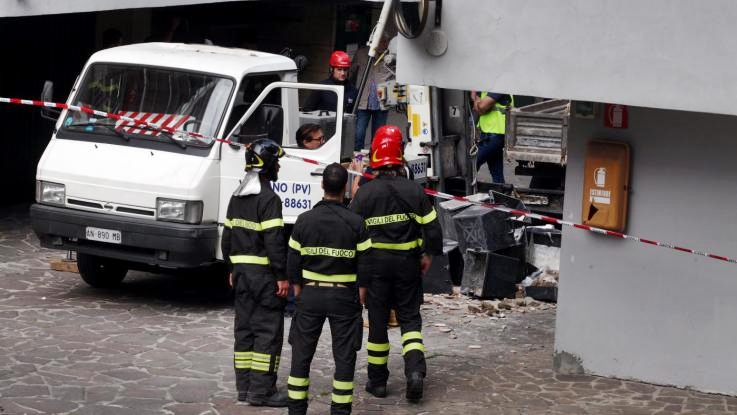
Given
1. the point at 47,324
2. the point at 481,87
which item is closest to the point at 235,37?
the point at 47,324

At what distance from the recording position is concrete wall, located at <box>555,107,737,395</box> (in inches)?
336

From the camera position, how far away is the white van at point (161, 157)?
35.0 feet

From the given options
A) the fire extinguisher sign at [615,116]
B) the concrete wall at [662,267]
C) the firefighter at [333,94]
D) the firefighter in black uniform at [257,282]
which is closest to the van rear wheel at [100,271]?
the firefighter at [333,94]

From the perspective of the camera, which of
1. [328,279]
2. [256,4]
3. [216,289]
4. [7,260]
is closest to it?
[328,279]

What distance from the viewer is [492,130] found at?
15.3 meters

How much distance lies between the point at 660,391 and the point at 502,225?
3842mm

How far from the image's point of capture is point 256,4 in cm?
1844

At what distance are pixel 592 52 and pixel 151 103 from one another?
473 centimetres

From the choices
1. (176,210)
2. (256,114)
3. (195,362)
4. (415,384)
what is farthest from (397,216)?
(256,114)

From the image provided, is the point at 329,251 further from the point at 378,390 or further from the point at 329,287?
the point at 378,390

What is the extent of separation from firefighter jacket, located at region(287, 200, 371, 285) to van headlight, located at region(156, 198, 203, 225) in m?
2.92

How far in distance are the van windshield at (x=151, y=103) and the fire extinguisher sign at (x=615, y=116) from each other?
3.82 metres

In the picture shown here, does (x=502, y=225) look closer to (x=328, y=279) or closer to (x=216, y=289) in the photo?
(x=216, y=289)

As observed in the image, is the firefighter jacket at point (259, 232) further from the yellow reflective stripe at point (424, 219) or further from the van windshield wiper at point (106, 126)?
the van windshield wiper at point (106, 126)
